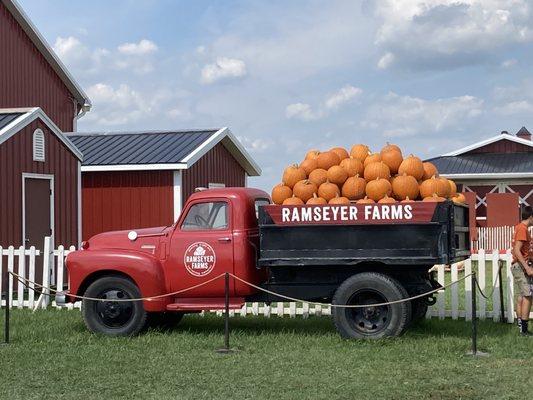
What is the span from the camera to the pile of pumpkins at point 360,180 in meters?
10.8

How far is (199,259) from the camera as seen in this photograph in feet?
35.8

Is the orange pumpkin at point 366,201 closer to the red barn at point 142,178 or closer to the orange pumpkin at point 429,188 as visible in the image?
the orange pumpkin at point 429,188

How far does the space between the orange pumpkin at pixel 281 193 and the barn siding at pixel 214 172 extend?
9.34 m

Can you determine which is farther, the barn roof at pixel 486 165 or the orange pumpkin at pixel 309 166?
the barn roof at pixel 486 165

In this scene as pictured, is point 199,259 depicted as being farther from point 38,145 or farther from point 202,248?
point 38,145

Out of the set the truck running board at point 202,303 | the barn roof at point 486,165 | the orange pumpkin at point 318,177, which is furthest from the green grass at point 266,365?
the barn roof at point 486,165

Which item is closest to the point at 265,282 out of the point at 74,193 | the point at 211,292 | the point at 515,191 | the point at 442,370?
the point at 211,292

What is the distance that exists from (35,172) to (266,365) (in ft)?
31.7

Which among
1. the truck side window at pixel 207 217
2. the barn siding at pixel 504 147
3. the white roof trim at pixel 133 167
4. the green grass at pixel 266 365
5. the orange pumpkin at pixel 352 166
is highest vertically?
the barn siding at pixel 504 147

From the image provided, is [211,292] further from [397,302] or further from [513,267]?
[513,267]

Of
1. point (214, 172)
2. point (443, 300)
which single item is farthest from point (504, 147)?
point (443, 300)

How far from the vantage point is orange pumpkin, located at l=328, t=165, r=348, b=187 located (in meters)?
11.0

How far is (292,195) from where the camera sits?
36.8 ft

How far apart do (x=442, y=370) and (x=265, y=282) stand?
3.13m
